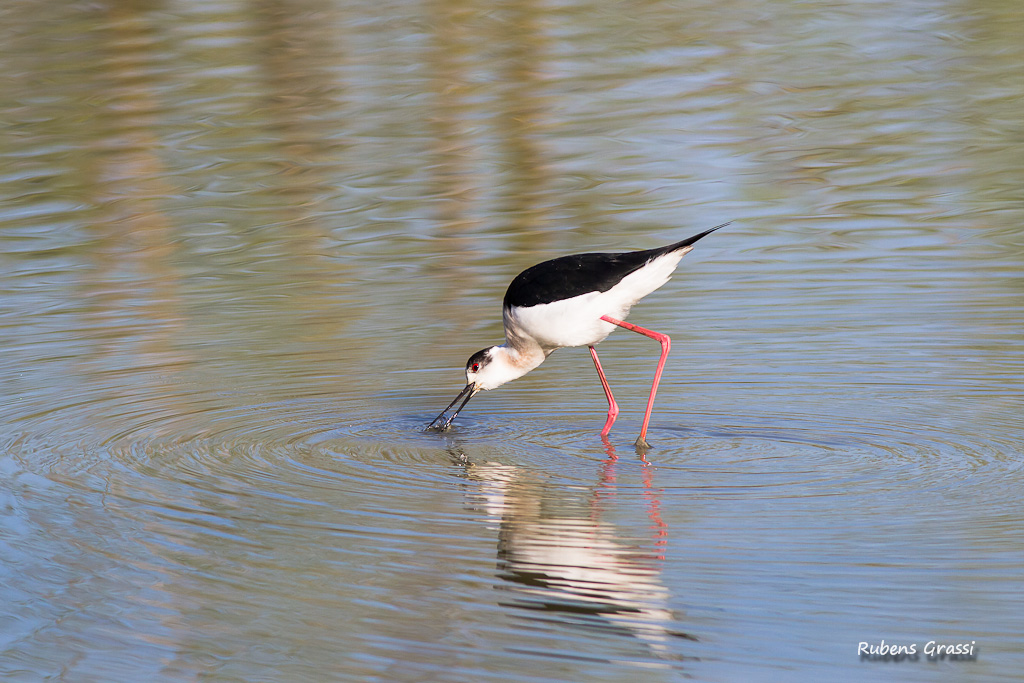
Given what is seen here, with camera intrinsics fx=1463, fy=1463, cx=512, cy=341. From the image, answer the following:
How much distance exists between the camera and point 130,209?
1265 centimetres

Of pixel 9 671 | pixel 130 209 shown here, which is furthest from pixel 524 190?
pixel 9 671

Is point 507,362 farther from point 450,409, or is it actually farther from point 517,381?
point 517,381

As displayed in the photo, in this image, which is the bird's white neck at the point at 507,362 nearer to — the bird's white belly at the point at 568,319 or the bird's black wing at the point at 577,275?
the bird's white belly at the point at 568,319

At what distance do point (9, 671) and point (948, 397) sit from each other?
4.51 metres

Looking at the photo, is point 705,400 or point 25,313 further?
point 25,313

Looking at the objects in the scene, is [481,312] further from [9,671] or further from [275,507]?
[9,671]

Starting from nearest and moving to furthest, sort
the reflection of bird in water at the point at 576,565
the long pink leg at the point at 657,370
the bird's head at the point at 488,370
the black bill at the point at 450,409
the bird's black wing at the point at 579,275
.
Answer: the reflection of bird in water at the point at 576,565
the long pink leg at the point at 657,370
the bird's black wing at the point at 579,275
the black bill at the point at 450,409
the bird's head at the point at 488,370

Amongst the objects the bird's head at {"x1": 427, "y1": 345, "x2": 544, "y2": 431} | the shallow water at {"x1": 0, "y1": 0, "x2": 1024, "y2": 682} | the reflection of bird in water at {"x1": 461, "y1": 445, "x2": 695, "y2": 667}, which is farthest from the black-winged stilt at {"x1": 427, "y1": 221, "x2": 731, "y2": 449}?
the reflection of bird in water at {"x1": 461, "y1": 445, "x2": 695, "y2": 667}

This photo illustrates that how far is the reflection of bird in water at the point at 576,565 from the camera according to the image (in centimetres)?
470

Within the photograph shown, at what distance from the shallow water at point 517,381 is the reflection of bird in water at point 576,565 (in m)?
0.02

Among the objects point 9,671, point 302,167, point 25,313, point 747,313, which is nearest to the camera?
point 9,671

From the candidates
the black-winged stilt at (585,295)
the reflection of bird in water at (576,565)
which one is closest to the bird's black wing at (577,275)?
the black-winged stilt at (585,295)

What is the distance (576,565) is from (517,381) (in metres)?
3.11

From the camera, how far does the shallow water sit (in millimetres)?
4773
